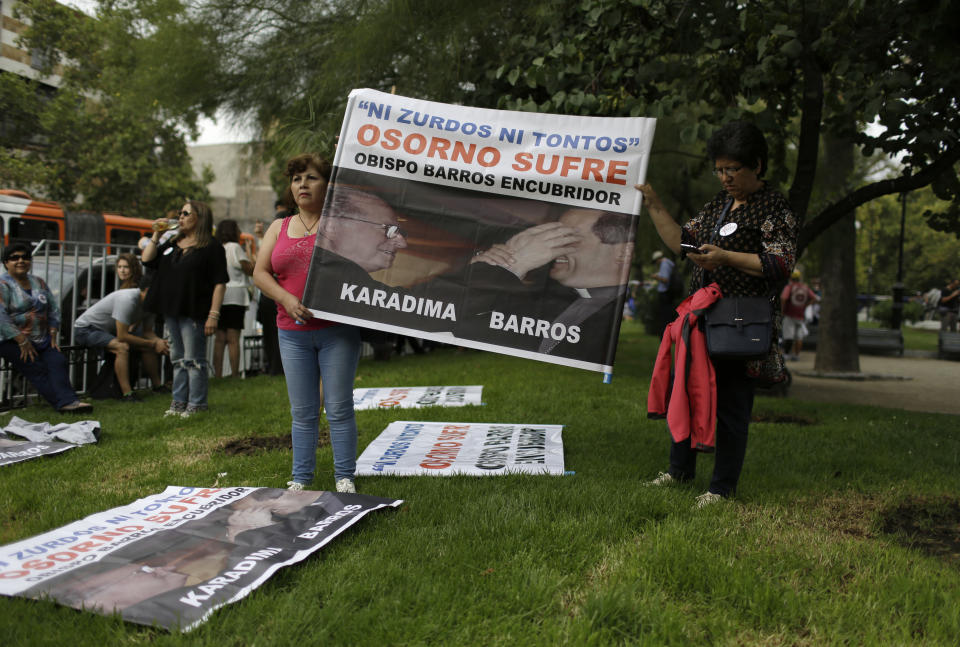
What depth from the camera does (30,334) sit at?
267 inches

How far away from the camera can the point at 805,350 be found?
62.6ft

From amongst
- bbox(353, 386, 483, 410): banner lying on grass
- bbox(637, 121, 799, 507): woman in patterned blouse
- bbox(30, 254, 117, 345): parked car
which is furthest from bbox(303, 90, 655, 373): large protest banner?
bbox(30, 254, 117, 345): parked car

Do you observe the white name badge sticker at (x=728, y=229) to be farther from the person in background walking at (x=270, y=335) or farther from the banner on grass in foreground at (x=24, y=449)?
the person in background walking at (x=270, y=335)

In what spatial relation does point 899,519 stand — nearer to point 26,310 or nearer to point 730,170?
point 730,170

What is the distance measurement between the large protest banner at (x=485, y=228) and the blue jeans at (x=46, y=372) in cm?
416

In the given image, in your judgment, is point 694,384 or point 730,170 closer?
point 730,170

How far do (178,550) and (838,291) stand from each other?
1222 centimetres

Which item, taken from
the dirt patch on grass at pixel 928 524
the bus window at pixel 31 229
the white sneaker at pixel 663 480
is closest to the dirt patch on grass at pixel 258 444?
the white sneaker at pixel 663 480

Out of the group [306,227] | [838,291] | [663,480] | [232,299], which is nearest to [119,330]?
[232,299]

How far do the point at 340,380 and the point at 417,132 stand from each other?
1405 mm

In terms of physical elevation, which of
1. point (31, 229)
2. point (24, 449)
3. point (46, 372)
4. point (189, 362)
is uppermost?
point (31, 229)

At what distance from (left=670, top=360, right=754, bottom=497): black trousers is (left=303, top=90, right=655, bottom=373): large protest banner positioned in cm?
59

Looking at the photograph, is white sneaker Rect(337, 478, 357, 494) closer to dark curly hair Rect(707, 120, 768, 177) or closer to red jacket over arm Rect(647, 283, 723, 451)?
red jacket over arm Rect(647, 283, 723, 451)

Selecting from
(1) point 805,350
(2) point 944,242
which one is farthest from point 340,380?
(2) point 944,242
